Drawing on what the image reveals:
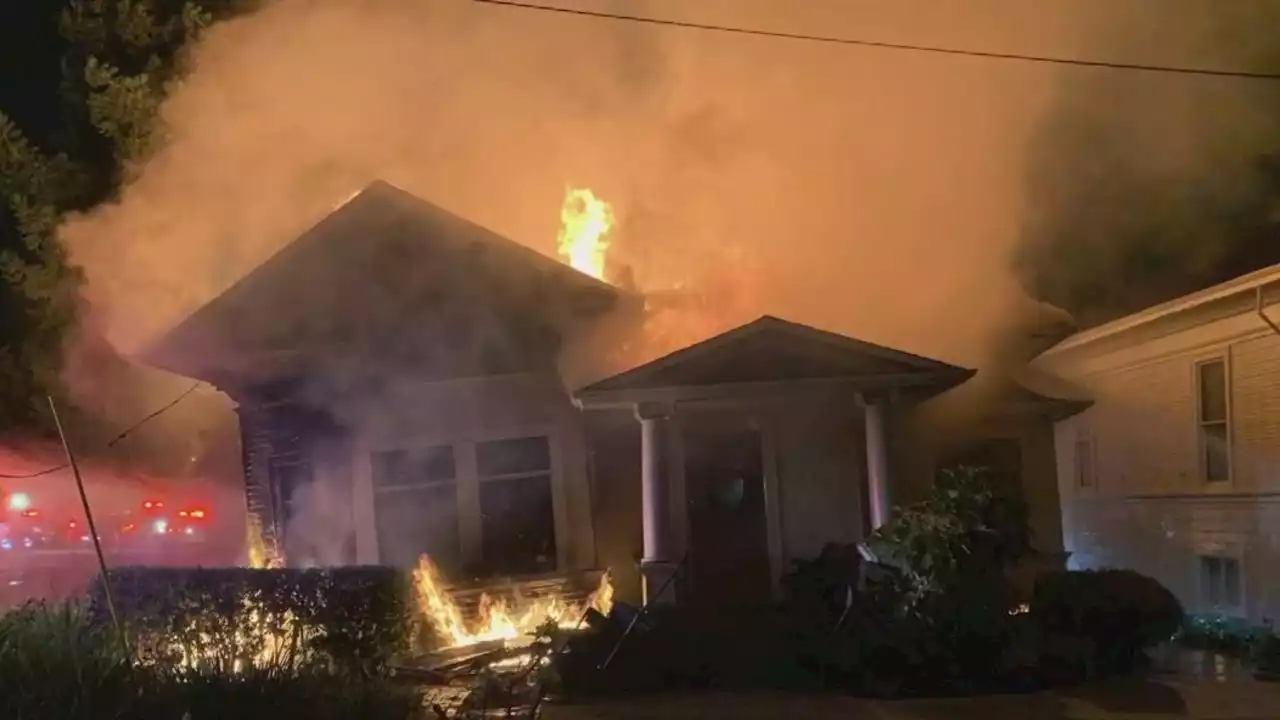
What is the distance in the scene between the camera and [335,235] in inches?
496

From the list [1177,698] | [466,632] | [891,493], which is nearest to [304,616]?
[466,632]

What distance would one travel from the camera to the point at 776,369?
1207 cm

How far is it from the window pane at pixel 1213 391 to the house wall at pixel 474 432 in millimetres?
7174

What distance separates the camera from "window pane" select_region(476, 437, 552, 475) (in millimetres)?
12703

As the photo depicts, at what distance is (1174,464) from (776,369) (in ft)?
19.9

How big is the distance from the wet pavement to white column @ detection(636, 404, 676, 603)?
2.41 meters

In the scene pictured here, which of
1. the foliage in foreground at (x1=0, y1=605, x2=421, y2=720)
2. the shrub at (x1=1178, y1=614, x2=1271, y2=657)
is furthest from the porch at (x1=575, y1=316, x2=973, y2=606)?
the foliage in foreground at (x1=0, y1=605, x2=421, y2=720)

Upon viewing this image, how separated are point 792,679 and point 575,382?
3987mm

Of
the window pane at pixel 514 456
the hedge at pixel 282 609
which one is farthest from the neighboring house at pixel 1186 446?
the hedge at pixel 282 609

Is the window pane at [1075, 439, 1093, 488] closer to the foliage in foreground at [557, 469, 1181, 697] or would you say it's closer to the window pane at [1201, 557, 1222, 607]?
the window pane at [1201, 557, 1222, 607]

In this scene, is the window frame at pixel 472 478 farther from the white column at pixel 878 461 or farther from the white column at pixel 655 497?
the white column at pixel 878 461

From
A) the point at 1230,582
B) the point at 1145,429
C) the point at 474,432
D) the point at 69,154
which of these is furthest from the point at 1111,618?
the point at 69,154

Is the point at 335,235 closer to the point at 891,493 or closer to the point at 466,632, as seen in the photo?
the point at 466,632

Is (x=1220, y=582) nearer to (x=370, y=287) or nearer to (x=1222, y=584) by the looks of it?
(x=1222, y=584)
